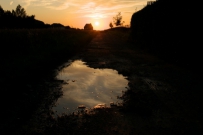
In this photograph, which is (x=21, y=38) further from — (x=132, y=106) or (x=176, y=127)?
(x=176, y=127)

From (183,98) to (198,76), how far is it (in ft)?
8.04

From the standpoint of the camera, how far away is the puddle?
13.5 ft

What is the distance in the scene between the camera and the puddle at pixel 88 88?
4.10 metres

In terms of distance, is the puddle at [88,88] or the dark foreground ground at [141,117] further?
the puddle at [88,88]

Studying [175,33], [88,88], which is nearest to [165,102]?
[88,88]

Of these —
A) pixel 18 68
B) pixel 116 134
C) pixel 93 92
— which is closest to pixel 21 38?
pixel 18 68

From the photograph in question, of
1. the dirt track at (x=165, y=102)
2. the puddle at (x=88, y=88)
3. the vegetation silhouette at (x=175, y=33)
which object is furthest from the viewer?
the vegetation silhouette at (x=175, y=33)

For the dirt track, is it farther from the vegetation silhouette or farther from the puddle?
the vegetation silhouette

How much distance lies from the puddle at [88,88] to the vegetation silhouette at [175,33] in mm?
3130

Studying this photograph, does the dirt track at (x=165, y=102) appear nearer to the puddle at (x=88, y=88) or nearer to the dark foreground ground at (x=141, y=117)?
the dark foreground ground at (x=141, y=117)

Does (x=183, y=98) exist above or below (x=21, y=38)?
below

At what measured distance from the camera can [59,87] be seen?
17.2ft

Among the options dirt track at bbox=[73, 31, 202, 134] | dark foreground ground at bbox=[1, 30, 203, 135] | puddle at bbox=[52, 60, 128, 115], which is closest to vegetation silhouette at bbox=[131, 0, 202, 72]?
dirt track at bbox=[73, 31, 202, 134]

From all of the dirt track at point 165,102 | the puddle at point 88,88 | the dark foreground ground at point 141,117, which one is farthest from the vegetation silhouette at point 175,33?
the puddle at point 88,88
